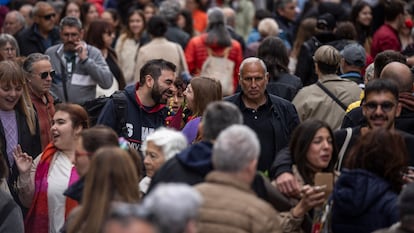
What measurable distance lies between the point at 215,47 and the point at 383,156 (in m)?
8.36

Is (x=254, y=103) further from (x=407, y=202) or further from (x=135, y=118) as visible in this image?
(x=407, y=202)

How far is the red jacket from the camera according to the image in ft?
54.0

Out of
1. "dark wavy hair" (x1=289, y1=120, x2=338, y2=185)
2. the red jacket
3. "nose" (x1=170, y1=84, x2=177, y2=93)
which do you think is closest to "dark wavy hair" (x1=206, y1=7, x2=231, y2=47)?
the red jacket

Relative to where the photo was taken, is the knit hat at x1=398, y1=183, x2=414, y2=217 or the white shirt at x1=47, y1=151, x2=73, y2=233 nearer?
the knit hat at x1=398, y1=183, x2=414, y2=217

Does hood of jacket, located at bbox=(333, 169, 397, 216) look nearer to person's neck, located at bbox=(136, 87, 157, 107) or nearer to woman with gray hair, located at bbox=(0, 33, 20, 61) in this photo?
person's neck, located at bbox=(136, 87, 157, 107)

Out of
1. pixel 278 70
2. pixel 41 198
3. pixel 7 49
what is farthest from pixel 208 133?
pixel 7 49

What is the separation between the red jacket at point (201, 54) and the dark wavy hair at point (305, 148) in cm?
752

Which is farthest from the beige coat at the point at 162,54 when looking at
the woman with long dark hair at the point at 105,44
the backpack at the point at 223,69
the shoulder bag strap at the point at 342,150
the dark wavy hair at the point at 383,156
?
the dark wavy hair at the point at 383,156

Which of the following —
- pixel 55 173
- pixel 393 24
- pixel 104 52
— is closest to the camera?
pixel 55 173

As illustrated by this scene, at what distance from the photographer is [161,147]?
8688 millimetres

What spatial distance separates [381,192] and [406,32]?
9.51m

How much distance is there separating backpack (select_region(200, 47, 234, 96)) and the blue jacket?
4830mm

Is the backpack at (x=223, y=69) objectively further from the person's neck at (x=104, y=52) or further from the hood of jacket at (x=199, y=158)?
the hood of jacket at (x=199, y=158)

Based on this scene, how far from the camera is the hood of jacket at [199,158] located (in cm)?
795
